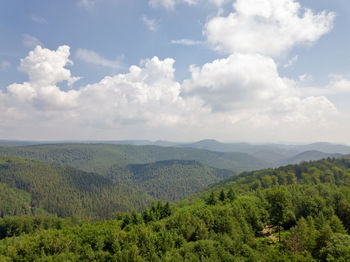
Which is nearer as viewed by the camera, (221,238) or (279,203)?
(221,238)

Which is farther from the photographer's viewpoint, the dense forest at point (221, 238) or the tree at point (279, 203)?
the tree at point (279, 203)

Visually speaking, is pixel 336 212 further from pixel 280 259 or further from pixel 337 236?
pixel 280 259

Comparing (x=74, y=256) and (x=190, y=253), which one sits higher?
(x=190, y=253)

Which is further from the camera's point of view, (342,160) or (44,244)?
(342,160)

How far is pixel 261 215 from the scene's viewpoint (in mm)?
72188

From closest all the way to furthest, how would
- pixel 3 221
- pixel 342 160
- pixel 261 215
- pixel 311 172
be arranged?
pixel 261 215
pixel 3 221
pixel 311 172
pixel 342 160

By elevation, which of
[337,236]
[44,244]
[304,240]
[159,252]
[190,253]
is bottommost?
[44,244]

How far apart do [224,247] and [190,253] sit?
8383 mm

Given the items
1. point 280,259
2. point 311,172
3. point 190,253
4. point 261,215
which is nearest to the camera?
point 280,259

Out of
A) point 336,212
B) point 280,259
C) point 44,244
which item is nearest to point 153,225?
point 44,244

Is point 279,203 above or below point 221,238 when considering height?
above

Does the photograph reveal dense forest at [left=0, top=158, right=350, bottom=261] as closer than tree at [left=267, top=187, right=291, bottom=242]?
Yes

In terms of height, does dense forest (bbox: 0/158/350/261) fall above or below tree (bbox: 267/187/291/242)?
below

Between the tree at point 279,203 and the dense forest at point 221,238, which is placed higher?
the tree at point 279,203
